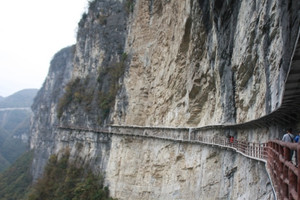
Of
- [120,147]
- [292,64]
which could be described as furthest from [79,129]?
[292,64]

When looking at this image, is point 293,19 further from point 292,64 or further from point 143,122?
point 143,122

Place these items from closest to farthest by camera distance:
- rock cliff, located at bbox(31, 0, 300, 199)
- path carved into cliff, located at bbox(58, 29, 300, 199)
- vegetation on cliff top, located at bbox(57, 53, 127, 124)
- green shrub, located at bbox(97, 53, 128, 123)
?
path carved into cliff, located at bbox(58, 29, 300, 199)
rock cliff, located at bbox(31, 0, 300, 199)
green shrub, located at bbox(97, 53, 128, 123)
vegetation on cliff top, located at bbox(57, 53, 127, 124)

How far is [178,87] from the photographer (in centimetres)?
2255

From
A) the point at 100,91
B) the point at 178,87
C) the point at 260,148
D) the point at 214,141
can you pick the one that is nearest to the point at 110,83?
the point at 100,91

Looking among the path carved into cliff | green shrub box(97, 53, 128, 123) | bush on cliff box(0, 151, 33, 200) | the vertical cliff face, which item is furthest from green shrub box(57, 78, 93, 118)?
bush on cliff box(0, 151, 33, 200)

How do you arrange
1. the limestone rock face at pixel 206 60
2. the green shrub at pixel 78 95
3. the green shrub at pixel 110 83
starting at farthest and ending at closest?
the green shrub at pixel 78 95 < the green shrub at pixel 110 83 < the limestone rock face at pixel 206 60

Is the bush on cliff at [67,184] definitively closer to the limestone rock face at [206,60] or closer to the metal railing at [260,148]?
the metal railing at [260,148]

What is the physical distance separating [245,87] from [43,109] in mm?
82621

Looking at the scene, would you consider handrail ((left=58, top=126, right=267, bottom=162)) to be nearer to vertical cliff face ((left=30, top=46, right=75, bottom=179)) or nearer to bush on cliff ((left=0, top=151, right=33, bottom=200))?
vertical cliff face ((left=30, top=46, right=75, bottom=179))

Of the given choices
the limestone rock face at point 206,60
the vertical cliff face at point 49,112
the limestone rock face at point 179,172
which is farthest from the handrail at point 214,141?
the vertical cliff face at point 49,112

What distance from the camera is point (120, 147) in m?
30.6

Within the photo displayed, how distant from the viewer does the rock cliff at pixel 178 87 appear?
9.79 meters

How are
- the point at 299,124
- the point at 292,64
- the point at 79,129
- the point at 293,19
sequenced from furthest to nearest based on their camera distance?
the point at 79,129 → the point at 299,124 → the point at 293,19 → the point at 292,64

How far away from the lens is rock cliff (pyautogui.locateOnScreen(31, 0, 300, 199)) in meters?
9.79
